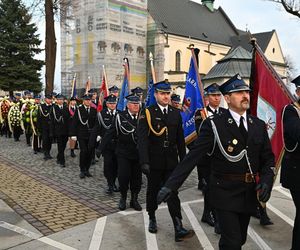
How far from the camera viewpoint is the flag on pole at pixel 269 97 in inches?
201

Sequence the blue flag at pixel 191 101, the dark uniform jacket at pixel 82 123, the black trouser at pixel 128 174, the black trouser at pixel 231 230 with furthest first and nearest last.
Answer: the dark uniform jacket at pixel 82 123 → the blue flag at pixel 191 101 → the black trouser at pixel 128 174 → the black trouser at pixel 231 230

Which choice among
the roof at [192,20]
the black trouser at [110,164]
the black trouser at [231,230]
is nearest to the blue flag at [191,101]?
the black trouser at [110,164]

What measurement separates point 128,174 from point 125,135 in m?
0.69

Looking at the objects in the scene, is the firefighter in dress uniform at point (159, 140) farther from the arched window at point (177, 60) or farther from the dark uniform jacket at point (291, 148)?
the arched window at point (177, 60)

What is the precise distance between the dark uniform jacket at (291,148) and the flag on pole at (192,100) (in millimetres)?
2234

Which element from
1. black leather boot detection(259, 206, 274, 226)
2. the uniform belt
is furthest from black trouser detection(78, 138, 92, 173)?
the uniform belt

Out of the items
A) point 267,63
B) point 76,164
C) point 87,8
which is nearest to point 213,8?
point 87,8

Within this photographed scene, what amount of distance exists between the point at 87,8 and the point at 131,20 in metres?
5.52

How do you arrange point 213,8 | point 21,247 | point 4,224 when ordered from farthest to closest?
point 213,8 < point 4,224 < point 21,247

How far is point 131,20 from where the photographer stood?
46000 millimetres

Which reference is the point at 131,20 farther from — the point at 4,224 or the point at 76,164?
the point at 4,224

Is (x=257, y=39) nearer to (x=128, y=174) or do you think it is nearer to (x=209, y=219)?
(x=128, y=174)

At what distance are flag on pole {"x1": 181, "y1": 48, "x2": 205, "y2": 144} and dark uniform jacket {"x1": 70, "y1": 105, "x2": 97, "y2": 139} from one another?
311 centimetres

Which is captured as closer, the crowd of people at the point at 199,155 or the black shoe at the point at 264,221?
the crowd of people at the point at 199,155
